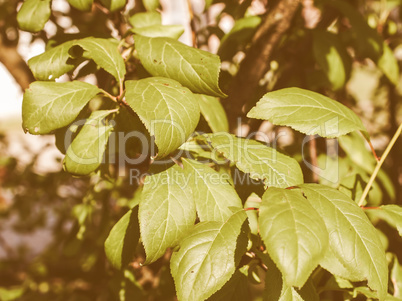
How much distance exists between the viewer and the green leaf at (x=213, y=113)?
1.09 m

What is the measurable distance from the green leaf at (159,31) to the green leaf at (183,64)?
160 mm

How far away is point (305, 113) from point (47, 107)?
1.88 feet

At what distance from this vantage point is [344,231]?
759mm

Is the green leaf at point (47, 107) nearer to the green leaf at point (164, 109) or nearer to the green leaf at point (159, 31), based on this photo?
the green leaf at point (164, 109)

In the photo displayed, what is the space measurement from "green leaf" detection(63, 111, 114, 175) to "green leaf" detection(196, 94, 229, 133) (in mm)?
249

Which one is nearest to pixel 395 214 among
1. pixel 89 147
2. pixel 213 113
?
pixel 213 113

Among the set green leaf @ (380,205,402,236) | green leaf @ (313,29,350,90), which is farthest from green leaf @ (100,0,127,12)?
green leaf @ (380,205,402,236)

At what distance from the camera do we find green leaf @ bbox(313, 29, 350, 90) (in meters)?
1.45

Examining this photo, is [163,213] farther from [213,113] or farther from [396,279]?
[396,279]

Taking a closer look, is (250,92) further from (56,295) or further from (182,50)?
(56,295)

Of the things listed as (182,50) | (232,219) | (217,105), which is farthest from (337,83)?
(232,219)

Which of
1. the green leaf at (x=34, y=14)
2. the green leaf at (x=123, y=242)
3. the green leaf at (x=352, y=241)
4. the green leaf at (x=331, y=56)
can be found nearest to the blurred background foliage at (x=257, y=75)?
the green leaf at (x=331, y=56)

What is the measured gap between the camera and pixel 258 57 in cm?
134

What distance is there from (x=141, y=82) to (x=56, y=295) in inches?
89.1
